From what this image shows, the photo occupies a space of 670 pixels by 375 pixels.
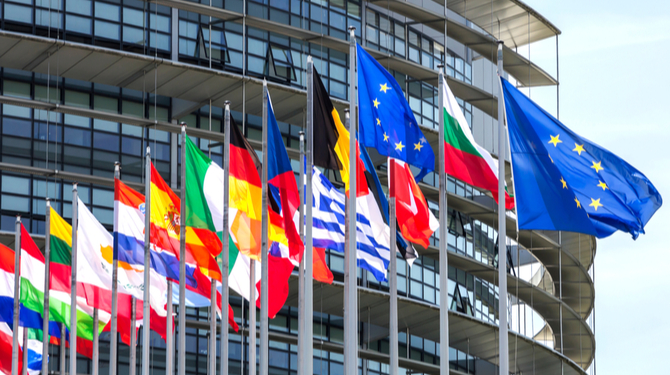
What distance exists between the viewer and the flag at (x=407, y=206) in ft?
81.0

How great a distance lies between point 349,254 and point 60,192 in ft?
72.7

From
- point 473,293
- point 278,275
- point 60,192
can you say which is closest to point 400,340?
point 473,293

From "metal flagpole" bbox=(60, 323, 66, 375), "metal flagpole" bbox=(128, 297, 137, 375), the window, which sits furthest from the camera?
the window

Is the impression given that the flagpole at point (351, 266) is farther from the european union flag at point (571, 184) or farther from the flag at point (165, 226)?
the flag at point (165, 226)

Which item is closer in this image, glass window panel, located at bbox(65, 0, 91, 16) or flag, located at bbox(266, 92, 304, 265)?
flag, located at bbox(266, 92, 304, 265)

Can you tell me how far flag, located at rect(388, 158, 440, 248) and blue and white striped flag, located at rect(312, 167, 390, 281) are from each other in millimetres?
1353

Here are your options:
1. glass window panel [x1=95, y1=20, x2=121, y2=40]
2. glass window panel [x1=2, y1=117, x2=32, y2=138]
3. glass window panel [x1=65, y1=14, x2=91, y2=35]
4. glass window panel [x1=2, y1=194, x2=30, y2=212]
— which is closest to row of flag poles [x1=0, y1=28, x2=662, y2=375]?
glass window panel [x1=2, y1=194, x2=30, y2=212]

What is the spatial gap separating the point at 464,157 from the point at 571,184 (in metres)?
2.96

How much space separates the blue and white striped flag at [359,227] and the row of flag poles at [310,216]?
4cm

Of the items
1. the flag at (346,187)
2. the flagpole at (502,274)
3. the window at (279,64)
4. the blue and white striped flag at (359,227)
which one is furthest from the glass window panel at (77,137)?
the flagpole at (502,274)

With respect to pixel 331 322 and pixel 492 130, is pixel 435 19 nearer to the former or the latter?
pixel 492 130

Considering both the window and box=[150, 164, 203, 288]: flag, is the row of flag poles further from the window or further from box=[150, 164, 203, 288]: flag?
the window

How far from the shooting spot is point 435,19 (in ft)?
167

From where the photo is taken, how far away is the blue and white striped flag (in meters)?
26.2
